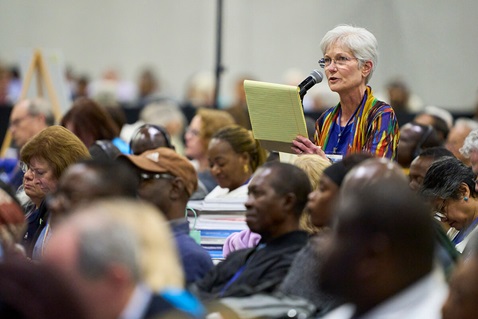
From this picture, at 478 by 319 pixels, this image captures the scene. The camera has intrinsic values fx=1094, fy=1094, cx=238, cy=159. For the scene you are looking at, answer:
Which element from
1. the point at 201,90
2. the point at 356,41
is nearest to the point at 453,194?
the point at 356,41

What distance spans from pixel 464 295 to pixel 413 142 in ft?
13.7

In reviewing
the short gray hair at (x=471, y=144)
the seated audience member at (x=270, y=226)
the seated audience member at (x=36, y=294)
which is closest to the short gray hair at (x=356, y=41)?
the short gray hair at (x=471, y=144)

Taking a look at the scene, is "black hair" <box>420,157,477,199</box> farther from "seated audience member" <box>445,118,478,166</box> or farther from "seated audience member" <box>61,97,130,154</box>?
"seated audience member" <box>61,97,130,154</box>

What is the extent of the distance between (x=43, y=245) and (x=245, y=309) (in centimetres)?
167

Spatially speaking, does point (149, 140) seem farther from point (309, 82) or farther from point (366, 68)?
point (366, 68)

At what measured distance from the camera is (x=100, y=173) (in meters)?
3.78

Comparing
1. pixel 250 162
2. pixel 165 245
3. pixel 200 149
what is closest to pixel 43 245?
pixel 250 162

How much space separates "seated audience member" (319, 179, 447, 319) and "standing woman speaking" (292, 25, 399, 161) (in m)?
2.16

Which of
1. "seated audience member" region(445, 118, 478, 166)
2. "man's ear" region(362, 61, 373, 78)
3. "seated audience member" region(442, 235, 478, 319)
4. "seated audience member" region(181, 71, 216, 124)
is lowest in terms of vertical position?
"seated audience member" region(181, 71, 216, 124)

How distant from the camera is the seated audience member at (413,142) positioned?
21.9 feet

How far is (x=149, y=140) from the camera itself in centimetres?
666

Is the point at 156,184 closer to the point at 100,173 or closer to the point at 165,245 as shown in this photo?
the point at 100,173

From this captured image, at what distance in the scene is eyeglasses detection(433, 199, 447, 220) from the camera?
16.6ft

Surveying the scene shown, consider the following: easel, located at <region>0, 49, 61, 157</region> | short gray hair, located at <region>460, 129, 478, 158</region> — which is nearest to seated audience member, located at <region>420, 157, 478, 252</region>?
short gray hair, located at <region>460, 129, 478, 158</region>
